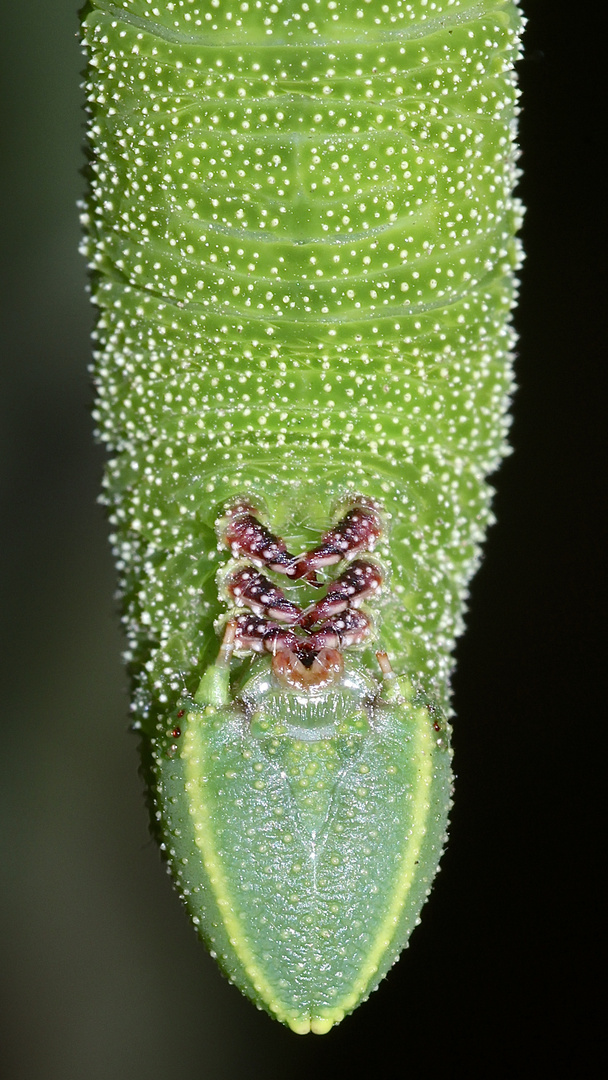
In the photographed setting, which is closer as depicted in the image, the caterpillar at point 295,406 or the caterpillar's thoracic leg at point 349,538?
the caterpillar at point 295,406

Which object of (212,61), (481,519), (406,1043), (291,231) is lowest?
(406,1043)

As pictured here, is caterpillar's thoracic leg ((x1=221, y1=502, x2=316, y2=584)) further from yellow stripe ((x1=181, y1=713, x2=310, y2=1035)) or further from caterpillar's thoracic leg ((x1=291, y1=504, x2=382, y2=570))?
yellow stripe ((x1=181, y1=713, x2=310, y2=1035))

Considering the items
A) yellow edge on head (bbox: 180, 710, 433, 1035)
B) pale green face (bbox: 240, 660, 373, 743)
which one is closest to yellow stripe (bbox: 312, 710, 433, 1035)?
yellow edge on head (bbox: 180, 710, 433, 1035)

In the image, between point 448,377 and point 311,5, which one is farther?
point 448,377

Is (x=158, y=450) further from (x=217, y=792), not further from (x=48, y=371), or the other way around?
(x=48, y=371)

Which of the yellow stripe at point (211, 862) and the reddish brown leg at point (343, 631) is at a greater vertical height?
the reddish brown leg at point (343, 631)

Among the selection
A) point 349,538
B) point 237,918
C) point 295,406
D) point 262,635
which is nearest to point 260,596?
point 262,635

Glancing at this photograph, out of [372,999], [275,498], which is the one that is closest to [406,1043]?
[372,999]

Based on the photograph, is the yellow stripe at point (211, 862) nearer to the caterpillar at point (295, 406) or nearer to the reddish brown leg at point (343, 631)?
the caterpillar at point (295, 406)

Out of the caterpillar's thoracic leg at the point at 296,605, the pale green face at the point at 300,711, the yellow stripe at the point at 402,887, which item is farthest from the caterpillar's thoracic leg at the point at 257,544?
the yellow stripe at the point at 402,887

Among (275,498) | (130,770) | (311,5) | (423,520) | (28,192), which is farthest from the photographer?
(130,770)
